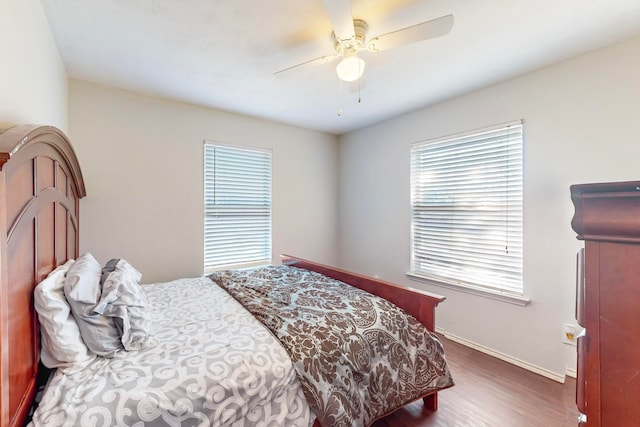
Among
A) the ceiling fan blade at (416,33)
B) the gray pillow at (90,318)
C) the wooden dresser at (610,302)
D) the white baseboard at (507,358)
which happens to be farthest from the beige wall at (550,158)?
the gray pillow at (90,318)

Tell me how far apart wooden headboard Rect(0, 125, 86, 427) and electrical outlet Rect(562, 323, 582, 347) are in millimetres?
3090

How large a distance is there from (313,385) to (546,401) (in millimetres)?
1751

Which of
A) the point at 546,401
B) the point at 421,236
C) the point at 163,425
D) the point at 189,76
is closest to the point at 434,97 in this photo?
the point at 421,236

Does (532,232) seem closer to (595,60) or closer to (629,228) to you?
(595,60)

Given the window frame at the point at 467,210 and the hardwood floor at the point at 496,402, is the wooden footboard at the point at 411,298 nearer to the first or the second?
the hardwood floor at the point at 496,402

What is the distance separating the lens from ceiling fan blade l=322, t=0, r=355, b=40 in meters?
1.30

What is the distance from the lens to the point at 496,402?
1867 millimetres

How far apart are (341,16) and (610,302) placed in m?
1.53

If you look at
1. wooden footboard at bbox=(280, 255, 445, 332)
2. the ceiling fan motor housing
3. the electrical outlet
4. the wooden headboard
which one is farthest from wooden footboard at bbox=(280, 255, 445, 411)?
the wooden headboard

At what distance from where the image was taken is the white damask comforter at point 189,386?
0.98 m

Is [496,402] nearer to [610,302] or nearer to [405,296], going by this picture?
[405,296]

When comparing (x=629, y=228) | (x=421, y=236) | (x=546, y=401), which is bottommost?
(x=546, y=401)

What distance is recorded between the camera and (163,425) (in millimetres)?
1011

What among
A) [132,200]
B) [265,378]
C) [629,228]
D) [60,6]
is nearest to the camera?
[629,228]
